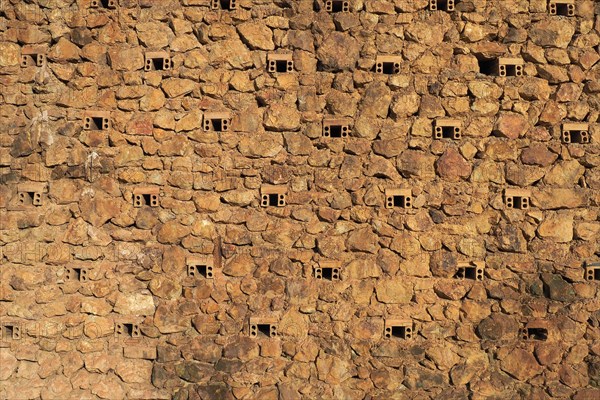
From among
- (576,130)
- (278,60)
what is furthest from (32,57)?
(576,130)

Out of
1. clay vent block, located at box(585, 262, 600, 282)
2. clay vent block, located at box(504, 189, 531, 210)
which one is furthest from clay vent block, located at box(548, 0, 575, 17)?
clay vent block, located at box(585, 262, 600, 282)

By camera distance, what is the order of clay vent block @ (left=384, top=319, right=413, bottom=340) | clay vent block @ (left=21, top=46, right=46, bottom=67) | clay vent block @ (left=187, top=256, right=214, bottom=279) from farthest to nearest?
clay vent block @ (left=21, top=46, right=46, bottom=67) → clay vent block @ (left=187, top=256, right=214, bottom=279) → clay vent block @ (left=384, top=319, right=413, bottom=340)

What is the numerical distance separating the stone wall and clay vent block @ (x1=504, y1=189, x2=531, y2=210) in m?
0.02

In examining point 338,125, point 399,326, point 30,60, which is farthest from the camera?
point 30,60

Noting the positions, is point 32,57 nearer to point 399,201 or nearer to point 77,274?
point 77,274

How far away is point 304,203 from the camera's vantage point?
5406 millimetres

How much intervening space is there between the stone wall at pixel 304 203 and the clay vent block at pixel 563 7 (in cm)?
2

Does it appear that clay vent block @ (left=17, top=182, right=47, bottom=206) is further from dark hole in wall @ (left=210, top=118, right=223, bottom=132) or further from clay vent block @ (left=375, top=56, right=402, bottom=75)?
clay vent block @ (left=375, top=56, right=402, bottom=75)

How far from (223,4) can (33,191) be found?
2544 mm

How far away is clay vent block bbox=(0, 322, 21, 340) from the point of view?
215 inches

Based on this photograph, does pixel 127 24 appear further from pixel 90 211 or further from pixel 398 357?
pixel 398 357

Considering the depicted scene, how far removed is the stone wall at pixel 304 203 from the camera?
532 centimetres

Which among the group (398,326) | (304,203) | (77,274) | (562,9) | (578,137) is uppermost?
(562,9)

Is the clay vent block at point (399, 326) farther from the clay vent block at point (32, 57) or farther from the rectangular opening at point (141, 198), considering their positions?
the clay vent block at point (32, 57)
